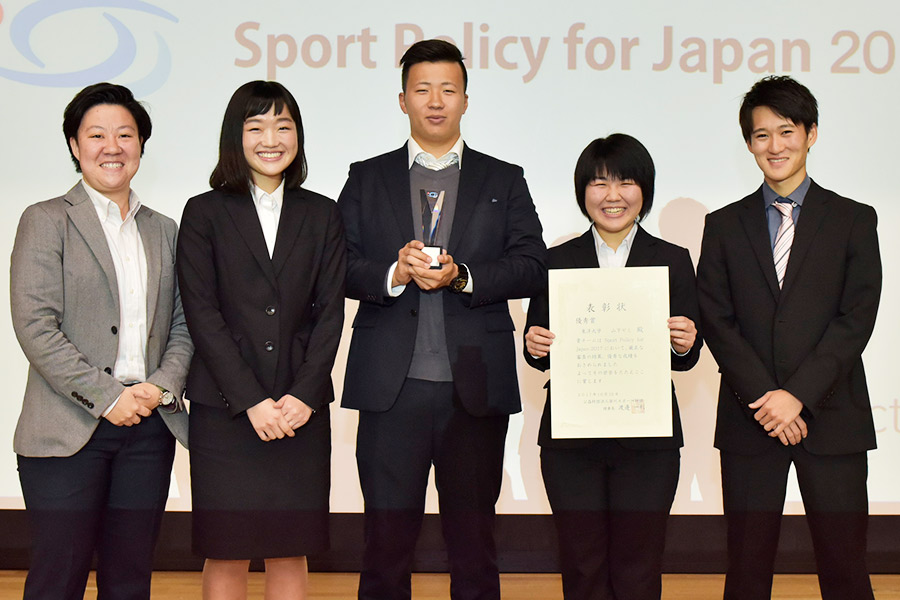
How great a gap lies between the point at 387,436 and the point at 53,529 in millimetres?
885

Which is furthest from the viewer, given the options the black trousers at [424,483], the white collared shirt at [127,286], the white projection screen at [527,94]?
the white projection screen at [527,94]

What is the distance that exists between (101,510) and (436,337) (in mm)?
1003

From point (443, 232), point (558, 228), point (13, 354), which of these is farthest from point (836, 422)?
point (13, 354)

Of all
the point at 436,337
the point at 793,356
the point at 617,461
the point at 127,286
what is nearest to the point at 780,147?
the point at 793,356

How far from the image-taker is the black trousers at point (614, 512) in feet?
7.38

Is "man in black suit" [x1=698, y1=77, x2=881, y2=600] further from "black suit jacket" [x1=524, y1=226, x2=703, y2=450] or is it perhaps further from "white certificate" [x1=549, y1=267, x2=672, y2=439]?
"white certificate" [x1=549, y1=267, x2=672, y2=439]

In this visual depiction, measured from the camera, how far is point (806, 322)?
7.47 ft

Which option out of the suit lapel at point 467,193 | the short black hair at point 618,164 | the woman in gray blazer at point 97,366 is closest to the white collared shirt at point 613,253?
the short black hair at point 618,164

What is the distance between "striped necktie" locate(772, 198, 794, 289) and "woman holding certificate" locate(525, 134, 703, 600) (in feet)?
A: 0.81

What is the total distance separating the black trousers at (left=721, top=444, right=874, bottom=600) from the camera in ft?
7.38

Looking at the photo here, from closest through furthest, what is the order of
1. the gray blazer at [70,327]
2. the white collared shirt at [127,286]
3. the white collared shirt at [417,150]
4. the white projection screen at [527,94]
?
the gray blazer at [70,327], the white collared shirt at [127,286], the white collared shirt at [417,150], the white projection screen at [527,94]

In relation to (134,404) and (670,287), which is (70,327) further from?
(670,287)

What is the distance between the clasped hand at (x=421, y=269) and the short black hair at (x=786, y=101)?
98 cm

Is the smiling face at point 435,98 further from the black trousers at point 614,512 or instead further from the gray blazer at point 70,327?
the black trousers at point 614,512
